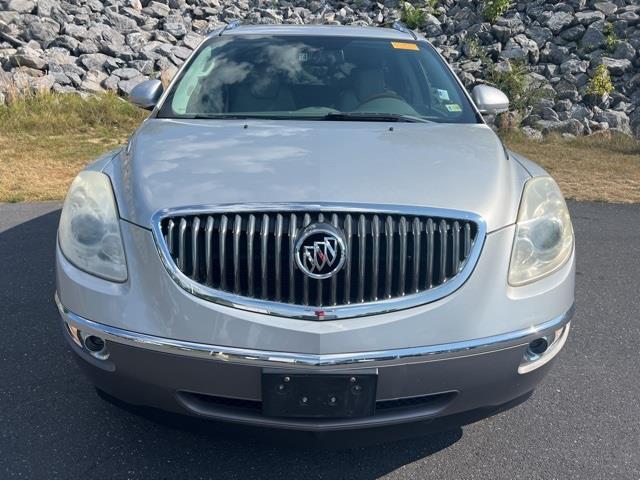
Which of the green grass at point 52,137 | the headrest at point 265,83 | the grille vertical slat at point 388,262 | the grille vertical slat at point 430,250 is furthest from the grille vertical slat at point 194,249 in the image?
the green grass at point 52,137

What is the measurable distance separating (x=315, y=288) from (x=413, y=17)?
1300 cm

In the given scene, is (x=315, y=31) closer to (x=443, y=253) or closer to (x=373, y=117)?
(x=373, y=117)

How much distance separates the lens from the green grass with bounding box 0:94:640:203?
735 cm

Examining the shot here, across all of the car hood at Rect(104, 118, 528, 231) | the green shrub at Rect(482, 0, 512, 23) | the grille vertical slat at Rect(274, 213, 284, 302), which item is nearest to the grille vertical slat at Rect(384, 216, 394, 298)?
the car hood at Rect(104, 118, 528, 231)

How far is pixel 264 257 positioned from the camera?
2.35 m

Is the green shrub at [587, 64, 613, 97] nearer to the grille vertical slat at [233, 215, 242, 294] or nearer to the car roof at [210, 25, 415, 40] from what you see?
the car roof at [210, 25, 415, 40]

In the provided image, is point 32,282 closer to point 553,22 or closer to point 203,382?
point 203,382

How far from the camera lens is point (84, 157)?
27.5 ft

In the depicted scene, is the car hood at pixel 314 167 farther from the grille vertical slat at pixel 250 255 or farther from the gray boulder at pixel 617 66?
the gray boulder at pixel 617 66

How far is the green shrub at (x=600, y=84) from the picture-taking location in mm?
11586

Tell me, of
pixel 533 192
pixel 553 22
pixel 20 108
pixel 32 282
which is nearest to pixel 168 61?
pixel 20 108

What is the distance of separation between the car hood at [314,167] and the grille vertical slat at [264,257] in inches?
4.6

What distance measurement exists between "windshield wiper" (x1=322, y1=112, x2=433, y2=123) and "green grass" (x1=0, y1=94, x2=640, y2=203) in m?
4.10

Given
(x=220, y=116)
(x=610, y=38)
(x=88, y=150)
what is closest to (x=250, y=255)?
(x=220, y=116)
